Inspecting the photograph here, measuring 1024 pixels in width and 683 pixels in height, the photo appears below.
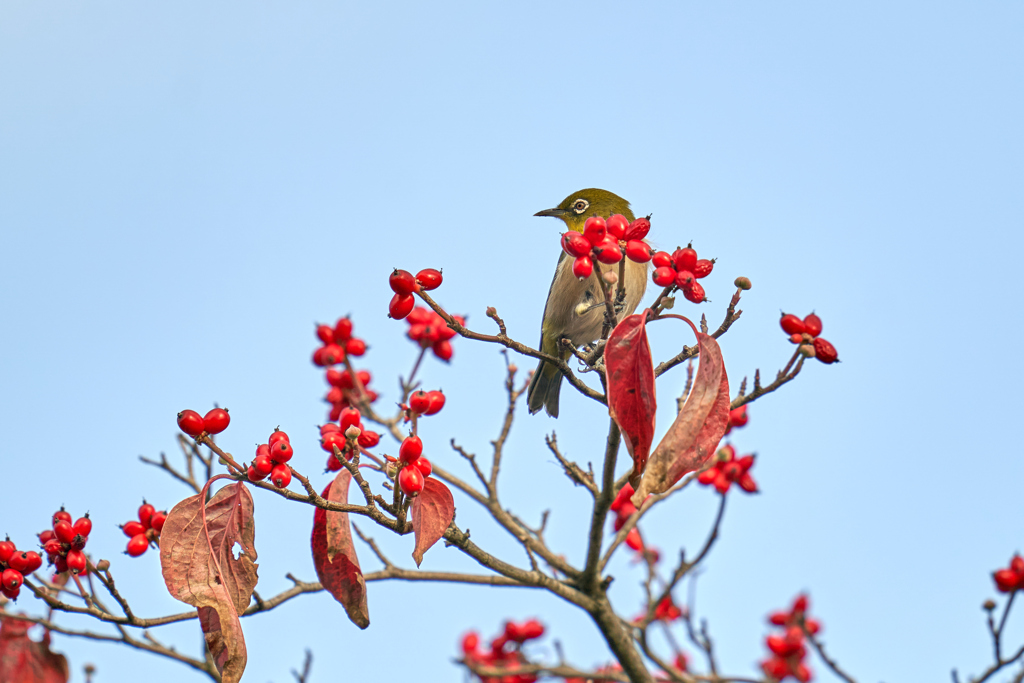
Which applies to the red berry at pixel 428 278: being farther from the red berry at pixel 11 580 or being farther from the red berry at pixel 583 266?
the red berry at pixel 11 580

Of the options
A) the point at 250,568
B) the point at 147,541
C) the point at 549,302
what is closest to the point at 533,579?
the point at 250,568

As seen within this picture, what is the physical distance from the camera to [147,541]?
3525 millimetres

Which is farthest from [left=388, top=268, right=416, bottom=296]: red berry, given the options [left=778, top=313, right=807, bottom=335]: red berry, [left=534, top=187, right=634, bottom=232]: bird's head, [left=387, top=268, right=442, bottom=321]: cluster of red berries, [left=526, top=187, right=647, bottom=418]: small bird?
[left=534, top=187, right=634, bottom=232]: bird's head

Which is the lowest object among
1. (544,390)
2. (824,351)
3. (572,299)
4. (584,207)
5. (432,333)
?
(824,351)

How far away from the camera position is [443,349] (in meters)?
4.60

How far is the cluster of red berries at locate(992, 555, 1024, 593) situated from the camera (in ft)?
12.6

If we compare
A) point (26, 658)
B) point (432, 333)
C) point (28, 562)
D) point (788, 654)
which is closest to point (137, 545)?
point (28, 562)

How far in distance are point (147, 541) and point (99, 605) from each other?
341mm

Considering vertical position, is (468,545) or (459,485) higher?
(459,485)

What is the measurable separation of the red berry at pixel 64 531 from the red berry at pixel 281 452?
1309mm

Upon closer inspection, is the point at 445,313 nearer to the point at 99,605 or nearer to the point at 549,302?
the point at 99,605

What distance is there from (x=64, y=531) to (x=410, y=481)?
170 cm

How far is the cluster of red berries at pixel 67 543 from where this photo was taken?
3.28 meters

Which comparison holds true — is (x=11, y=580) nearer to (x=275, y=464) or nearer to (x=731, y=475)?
(x=275, y=464)
